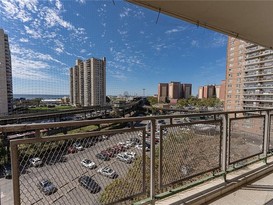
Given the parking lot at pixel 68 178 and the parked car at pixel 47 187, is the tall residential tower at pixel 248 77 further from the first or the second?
the parked car at pixel 47 187

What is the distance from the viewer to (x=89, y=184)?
124 cm

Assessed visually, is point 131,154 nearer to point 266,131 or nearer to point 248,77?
point 266,131

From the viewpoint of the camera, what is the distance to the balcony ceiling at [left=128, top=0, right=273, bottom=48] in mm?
1913

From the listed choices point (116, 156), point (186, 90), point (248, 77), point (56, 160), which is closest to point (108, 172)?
point (116, 156)

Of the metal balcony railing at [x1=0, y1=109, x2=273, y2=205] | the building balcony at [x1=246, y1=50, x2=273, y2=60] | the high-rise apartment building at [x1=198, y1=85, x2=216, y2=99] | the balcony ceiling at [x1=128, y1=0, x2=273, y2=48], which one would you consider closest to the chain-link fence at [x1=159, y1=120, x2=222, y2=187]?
the metal balcony railing at [x1=0, y1=109, x2=273, y2=205]

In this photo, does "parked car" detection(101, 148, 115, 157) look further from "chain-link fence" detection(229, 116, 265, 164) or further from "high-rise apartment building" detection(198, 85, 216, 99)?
"high-rise apartment building" detection(198, 85, 216, 99)

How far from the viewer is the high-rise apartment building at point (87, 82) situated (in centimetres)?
2773

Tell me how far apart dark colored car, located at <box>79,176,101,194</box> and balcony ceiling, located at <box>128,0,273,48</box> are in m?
1.80

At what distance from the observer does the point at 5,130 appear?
2.92ft

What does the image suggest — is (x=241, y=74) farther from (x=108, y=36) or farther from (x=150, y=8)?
(x=150, y=8)

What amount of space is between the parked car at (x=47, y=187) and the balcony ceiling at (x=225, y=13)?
6.11 feet

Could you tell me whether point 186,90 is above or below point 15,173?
above

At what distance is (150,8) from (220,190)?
7.38 feet

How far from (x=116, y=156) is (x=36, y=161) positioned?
0.56m
